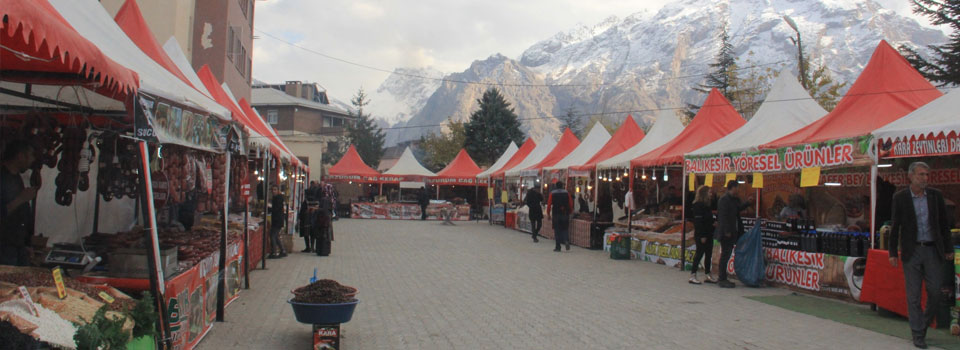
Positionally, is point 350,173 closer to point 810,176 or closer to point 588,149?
point 588,149

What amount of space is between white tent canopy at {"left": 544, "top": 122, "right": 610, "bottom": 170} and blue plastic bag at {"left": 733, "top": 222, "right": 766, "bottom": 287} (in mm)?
10219

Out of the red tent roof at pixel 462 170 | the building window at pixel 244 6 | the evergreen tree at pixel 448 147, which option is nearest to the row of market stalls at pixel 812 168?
the red tent roof at pixel 462 170

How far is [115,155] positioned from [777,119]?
11.2m

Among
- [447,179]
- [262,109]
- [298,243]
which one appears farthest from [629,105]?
[298,243]

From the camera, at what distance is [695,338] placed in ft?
21.9

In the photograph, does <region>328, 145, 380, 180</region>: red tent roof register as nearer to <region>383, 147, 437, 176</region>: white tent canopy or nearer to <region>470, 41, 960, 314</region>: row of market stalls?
<region>383, 147, 437, 176</region>: white tent canopy

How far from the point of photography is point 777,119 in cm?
1252

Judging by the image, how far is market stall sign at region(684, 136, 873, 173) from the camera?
878 cm

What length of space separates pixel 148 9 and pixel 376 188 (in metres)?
27.1

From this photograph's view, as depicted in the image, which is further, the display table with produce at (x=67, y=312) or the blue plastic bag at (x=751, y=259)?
the blue plastic bag at (x=751, y=259)

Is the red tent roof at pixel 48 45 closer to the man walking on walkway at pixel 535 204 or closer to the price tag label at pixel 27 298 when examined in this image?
the price tag label at pixel 27 298

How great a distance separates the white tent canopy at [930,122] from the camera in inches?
304

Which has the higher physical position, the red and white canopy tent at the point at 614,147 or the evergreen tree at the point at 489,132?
the evergreen tree at the point at 489,132

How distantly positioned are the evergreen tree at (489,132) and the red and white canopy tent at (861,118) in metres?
41.2
